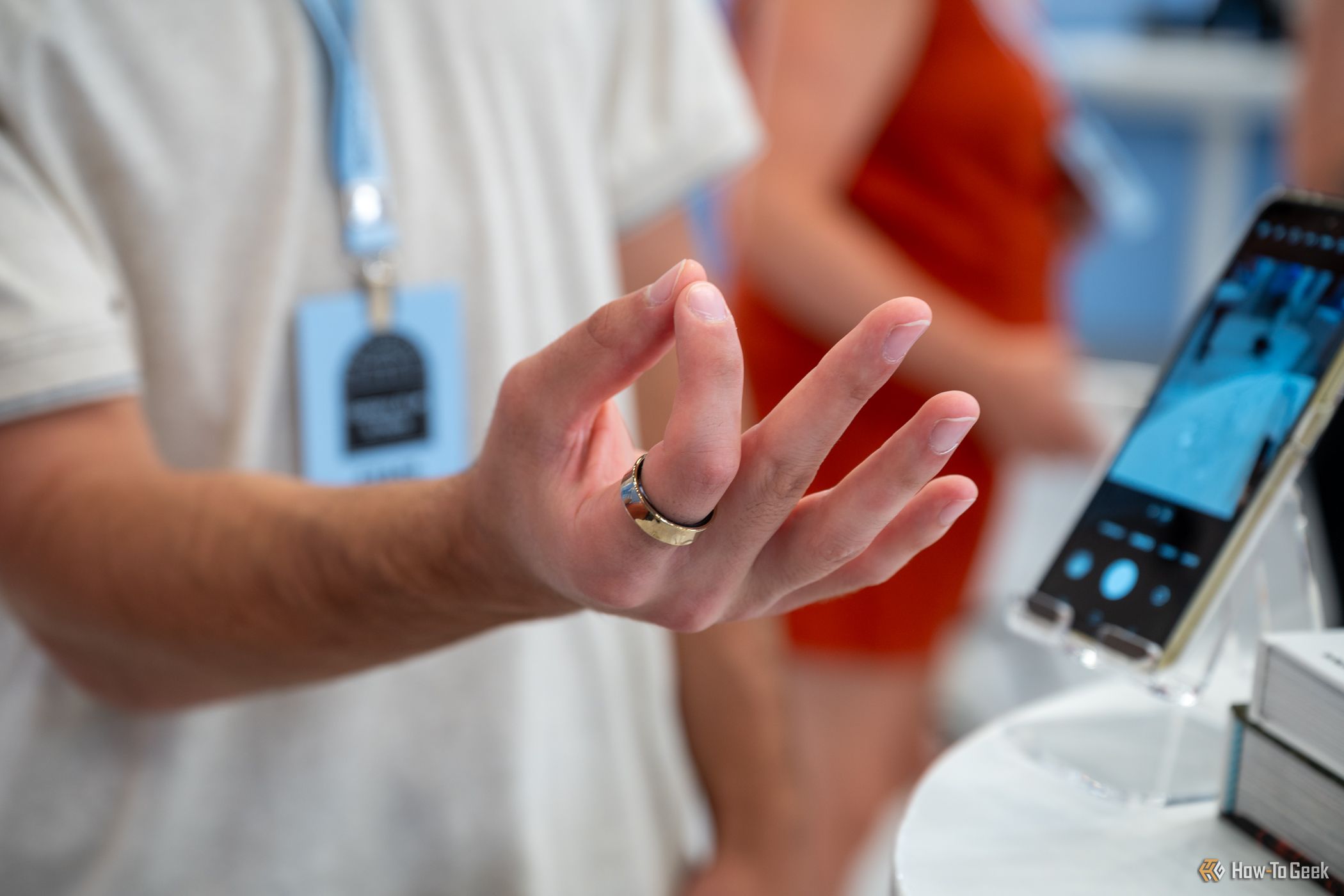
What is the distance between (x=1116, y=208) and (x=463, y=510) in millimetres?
1141

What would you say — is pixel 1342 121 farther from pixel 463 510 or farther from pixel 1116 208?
pixel 463 510

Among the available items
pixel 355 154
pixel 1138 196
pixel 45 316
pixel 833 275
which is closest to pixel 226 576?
pixel 45 316

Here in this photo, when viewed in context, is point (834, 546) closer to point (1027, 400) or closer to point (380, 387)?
point (380, 387)

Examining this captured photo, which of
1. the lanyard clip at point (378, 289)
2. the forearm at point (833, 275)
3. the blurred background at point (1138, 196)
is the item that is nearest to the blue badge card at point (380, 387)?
the lanyard clip at point (378, 289)

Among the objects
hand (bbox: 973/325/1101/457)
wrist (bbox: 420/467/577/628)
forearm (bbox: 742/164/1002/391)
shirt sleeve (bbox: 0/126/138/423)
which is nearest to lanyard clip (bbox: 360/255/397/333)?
shirt sleeve (bbox: 0/126/138/423)

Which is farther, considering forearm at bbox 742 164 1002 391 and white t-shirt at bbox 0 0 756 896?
forearm at bbox 742 164 1002 391

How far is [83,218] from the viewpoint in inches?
24.9

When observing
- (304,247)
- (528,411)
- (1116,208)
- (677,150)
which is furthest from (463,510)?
(1116,208)

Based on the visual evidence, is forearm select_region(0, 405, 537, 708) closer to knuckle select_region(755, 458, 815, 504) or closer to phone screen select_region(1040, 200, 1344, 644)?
knuckle select_region(755, 458, 815, 504)

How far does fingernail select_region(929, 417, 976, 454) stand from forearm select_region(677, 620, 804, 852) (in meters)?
0.53

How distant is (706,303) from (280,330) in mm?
419

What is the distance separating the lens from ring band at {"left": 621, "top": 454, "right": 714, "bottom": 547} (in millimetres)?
362

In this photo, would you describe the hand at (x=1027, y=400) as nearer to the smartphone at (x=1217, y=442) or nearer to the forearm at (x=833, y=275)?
the forearm at (x=833, y=275)

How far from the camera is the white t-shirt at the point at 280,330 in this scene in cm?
62
